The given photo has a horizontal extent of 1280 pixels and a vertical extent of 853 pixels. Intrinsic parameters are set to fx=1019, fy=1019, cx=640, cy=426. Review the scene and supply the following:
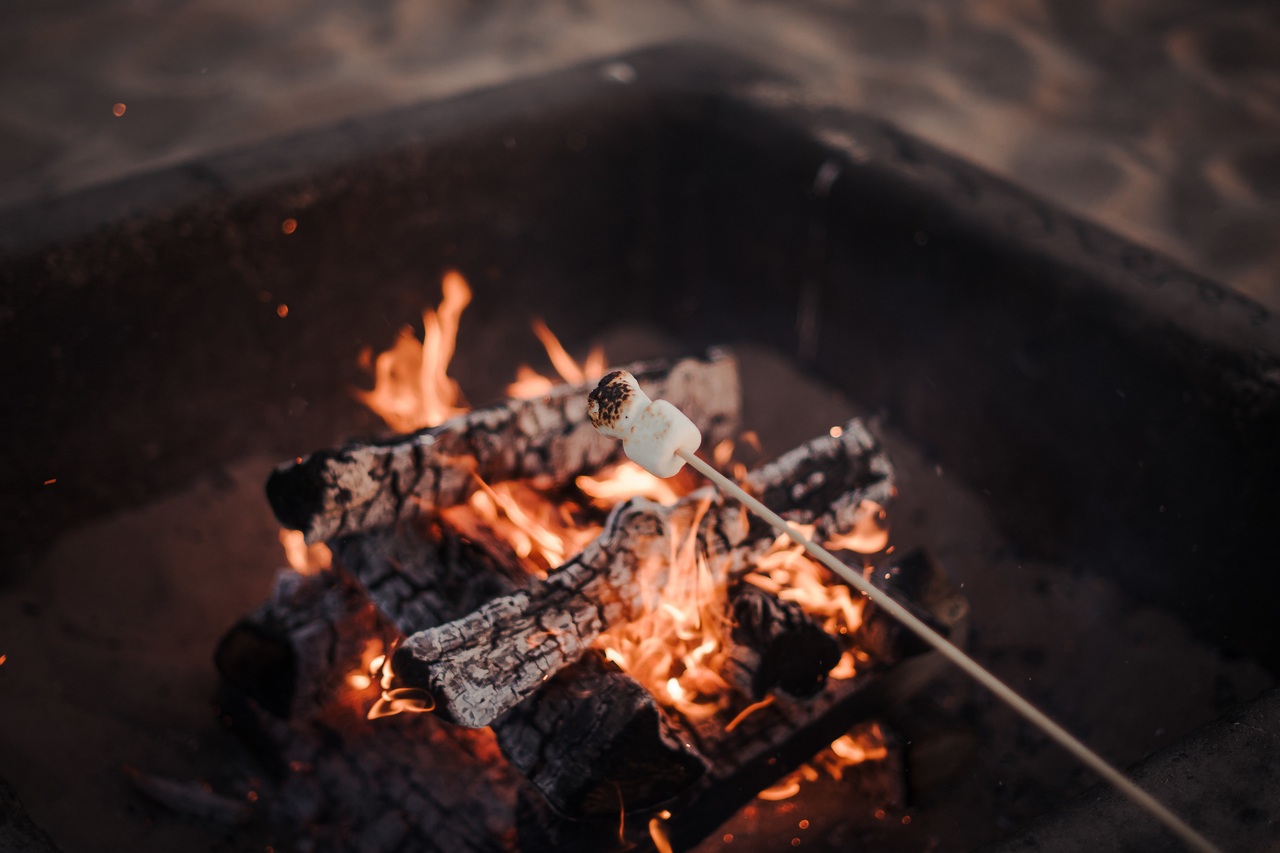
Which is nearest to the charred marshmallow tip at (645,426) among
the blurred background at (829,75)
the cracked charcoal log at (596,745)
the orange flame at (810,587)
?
the cracked charcoal log at (596,745)

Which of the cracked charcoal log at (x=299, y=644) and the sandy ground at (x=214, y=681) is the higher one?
the cracked charcoal log at (x=299, y=644)

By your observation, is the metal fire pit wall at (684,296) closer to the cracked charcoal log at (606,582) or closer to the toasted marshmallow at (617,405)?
the cracked charcoal log at (606,582)

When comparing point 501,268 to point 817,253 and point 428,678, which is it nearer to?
point 817,253

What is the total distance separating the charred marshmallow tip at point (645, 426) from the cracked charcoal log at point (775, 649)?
43cm

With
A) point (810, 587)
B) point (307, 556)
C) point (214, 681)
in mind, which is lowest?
point (214, 681)

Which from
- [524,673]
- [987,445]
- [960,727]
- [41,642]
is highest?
[524,673]

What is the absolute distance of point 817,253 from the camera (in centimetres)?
258

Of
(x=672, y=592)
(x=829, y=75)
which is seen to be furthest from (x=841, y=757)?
(x=829, y=75)

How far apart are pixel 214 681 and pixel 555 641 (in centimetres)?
93

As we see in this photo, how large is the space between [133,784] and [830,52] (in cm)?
374

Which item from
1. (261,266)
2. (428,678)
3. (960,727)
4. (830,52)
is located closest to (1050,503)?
(960,727)

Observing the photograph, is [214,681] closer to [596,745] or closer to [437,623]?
[437,623]

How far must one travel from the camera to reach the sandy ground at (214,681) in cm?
186

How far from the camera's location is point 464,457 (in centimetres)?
186
